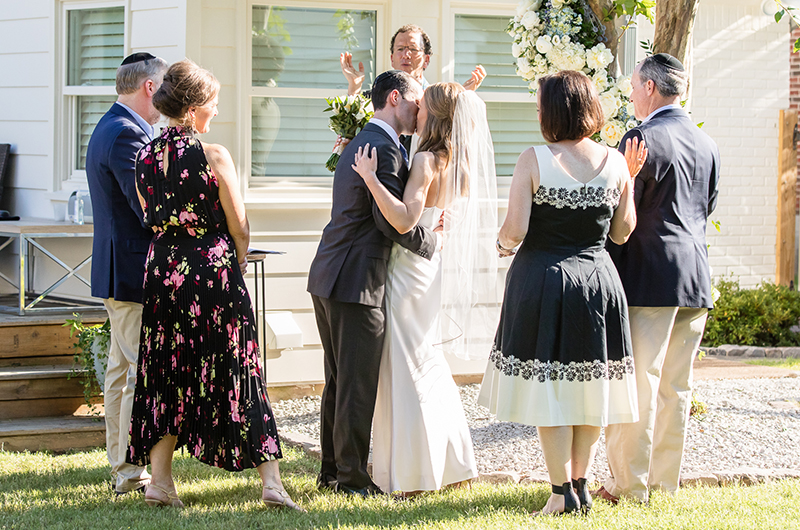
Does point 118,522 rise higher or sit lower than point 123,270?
lower

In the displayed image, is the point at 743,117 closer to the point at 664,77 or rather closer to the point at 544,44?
the point at 544,44

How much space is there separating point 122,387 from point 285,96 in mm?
2873

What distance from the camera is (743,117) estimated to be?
9.59m

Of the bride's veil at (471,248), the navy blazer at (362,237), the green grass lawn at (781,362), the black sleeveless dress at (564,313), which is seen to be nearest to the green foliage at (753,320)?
the green grass lawn at (781,362)

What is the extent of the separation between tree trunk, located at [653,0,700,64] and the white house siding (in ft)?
15.4

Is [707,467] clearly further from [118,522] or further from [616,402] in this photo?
[118,522]

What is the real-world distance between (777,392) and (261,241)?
4209 mm

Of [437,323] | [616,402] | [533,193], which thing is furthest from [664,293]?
[437,323]

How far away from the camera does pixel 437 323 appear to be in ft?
12.8

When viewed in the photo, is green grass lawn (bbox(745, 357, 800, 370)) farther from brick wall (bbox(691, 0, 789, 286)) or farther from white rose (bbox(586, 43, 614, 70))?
white rose (bbox(586, 43, 614, 70))

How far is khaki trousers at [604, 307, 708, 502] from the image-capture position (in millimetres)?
3736

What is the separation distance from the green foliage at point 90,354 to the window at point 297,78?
165 cm

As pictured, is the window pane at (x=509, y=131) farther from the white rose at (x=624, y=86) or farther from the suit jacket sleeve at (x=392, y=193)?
the suit jacket sleeve at (x=392, y=193)

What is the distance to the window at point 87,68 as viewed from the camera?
21.2 feet
